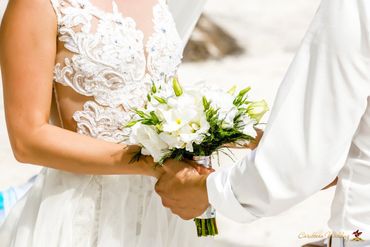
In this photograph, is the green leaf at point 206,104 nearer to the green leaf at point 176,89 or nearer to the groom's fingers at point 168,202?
the green leaf at point 176,89

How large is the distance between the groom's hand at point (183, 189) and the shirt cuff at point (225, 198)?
95mm

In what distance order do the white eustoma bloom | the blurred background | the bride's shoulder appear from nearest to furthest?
the white eustoma bloom
the bride's shoulder
the blurred background

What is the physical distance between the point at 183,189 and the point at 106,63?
1.35 feet

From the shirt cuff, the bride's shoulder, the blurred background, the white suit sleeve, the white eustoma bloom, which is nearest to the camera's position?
the white suit sleeve

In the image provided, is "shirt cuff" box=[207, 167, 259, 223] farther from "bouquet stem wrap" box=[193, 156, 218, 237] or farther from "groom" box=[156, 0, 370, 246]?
"bouquet stem wrap" box=[193, 156, 218, 237]

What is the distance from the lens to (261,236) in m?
4.24

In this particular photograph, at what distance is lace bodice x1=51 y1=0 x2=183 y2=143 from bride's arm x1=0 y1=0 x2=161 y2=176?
59 mm

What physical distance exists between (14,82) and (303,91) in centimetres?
79

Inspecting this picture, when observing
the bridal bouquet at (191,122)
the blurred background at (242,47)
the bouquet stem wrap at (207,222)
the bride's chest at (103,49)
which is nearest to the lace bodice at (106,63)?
the bride's chest at (103,49)

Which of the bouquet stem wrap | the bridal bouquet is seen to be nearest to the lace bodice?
the bridal bouquet

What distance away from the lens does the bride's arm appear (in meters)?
2.07

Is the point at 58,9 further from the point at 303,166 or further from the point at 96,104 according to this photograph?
the point at 303,166

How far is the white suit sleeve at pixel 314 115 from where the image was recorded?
162 centimetres

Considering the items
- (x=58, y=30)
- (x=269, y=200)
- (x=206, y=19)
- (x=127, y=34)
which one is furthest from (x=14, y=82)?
(x=206, y=19)
